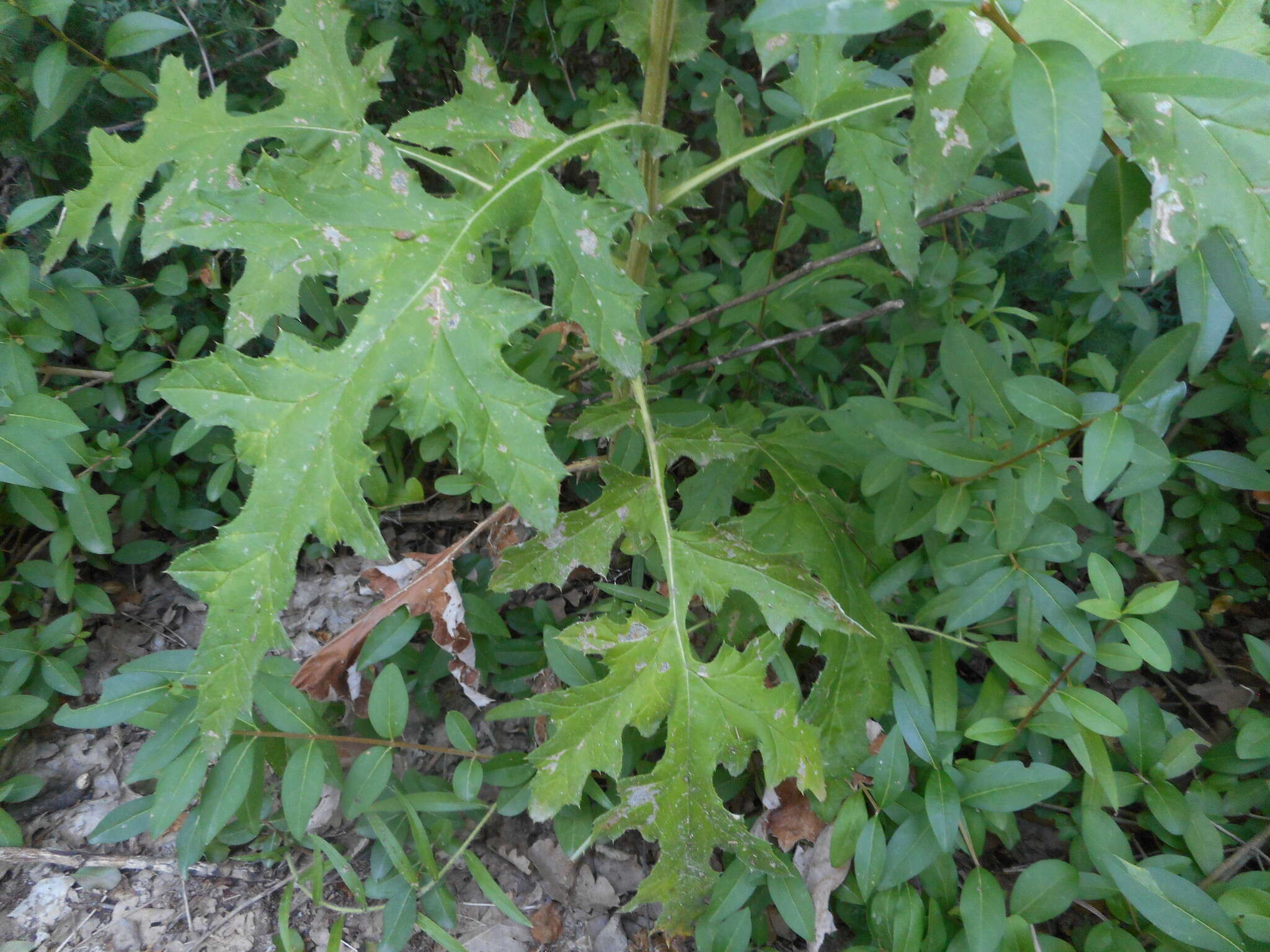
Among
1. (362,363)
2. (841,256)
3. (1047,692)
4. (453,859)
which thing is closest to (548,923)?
(453,859)

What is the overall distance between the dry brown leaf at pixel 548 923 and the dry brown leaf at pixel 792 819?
20.0 inches

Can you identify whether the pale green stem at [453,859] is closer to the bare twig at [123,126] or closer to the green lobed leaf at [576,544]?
the green lobed leaf at [576,544]

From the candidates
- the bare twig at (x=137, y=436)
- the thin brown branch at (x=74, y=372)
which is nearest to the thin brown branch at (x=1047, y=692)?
the bare twig at (x=137, y=436)

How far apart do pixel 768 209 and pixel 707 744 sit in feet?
5.85

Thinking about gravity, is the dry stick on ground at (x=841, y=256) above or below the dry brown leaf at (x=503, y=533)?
above

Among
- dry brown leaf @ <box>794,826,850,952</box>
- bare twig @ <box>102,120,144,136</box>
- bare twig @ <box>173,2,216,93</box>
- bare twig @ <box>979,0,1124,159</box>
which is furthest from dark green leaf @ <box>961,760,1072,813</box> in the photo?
bare twig @ <box>102,120,144,136</box>

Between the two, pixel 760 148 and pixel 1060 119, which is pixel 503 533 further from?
pixel 1060 119

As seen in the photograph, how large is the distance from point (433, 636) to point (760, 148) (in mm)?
1232

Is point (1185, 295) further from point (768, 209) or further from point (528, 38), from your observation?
point (528, 38)

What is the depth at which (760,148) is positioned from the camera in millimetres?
1385

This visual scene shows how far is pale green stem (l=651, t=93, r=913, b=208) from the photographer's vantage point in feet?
4.36

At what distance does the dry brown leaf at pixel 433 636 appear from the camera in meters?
1.59

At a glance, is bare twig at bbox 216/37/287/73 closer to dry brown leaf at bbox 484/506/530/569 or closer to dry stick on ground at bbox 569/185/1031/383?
dry stick on ground at bbox 569/185/1031/383

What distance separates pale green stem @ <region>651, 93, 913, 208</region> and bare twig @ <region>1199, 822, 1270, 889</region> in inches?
60.3
